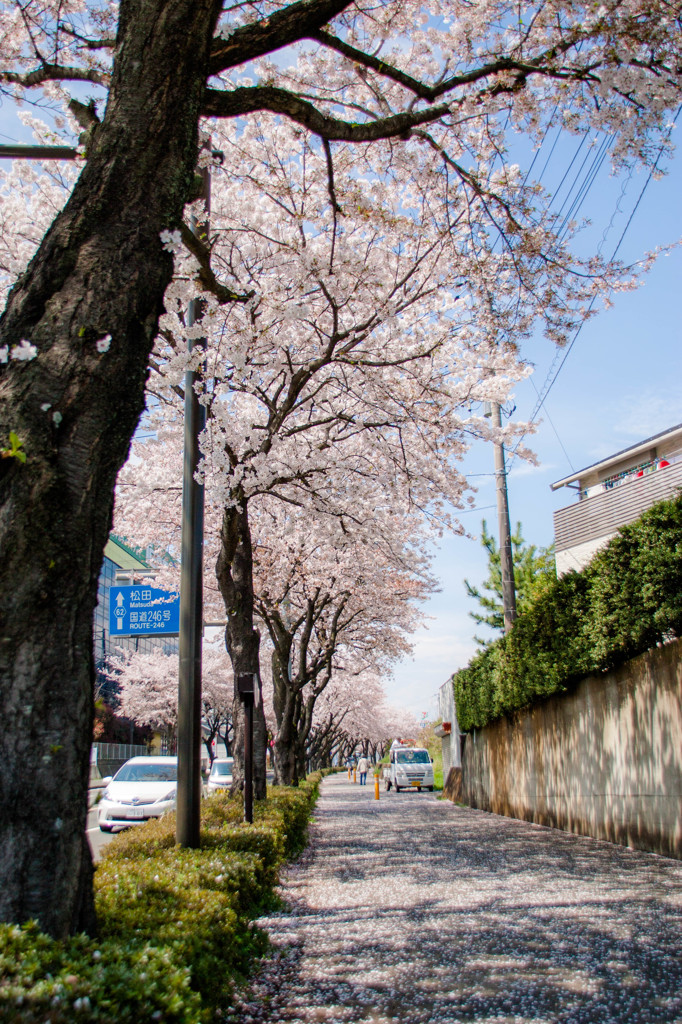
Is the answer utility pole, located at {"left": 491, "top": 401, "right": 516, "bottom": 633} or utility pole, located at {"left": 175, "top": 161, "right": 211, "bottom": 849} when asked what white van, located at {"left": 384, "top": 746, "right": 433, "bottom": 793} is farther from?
utility pole, located at {"left": 175, "top": 161, "right": 211, "bottom": 849}

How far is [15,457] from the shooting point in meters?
3.15

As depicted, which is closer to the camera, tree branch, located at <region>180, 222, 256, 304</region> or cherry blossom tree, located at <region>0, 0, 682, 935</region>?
cherry blossom tree, located at <region>0, 0, 682, 935</region>

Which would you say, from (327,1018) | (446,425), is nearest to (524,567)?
(446,425)

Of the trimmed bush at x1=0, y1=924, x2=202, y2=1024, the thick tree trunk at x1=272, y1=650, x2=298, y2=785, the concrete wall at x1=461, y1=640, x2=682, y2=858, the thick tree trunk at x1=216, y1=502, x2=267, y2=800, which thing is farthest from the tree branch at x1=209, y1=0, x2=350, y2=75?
the thick tree trunk at x1=272, y1=650, x2=298, y2=785

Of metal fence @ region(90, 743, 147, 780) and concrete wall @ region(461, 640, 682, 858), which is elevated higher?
concrete wall @ region(461, 640, 682, 858)

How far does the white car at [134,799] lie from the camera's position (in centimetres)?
1448

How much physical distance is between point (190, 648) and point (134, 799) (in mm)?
9483

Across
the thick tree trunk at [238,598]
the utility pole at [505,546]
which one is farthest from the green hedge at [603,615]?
the thick tree trunk at [238,598]

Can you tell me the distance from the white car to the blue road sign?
358 cm

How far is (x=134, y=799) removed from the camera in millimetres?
14656

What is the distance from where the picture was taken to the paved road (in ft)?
13.4

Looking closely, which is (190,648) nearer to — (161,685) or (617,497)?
(617,497)

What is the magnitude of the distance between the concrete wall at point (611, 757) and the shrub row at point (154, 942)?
15.1ft

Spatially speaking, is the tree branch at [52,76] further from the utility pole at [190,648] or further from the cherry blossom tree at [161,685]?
the cherry blossom tree at [161,685]
